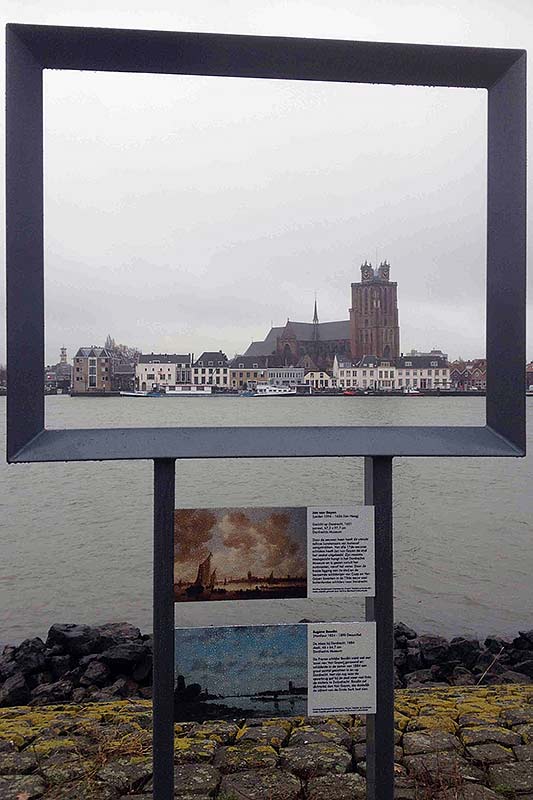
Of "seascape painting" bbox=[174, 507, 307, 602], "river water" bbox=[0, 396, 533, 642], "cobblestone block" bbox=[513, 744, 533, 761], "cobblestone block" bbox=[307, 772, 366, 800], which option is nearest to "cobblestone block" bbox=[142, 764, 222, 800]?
"cobblestone block" bbox=[307, 772, 366, 800]

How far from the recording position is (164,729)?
147 inches

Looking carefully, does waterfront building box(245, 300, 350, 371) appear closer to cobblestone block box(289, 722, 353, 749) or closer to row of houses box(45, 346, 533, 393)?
row of houses box(45, 346, 533, 393)

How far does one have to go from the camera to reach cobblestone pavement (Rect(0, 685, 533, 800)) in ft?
14.5

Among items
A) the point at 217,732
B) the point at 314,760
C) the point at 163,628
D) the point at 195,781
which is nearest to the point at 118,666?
the point at 217,732

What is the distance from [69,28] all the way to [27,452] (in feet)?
6.96

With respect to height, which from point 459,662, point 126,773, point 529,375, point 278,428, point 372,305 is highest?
point 372,305

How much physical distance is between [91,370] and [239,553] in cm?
125

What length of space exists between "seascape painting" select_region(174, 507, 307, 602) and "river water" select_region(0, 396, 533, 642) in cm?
A: 340

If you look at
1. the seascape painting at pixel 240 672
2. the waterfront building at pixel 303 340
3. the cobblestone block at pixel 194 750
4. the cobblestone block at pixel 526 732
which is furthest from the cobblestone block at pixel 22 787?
the cobblestone block at pixel 526 732

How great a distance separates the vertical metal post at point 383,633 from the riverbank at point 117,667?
324 centimetres

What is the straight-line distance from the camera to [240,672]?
3850mm

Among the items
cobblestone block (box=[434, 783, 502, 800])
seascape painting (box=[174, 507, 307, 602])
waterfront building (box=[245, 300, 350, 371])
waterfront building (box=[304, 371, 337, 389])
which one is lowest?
cobblestone block (box=[434, 783, 502, 800])

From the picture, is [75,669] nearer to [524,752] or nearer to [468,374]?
[524,752]

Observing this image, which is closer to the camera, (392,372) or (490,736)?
(392,372)
